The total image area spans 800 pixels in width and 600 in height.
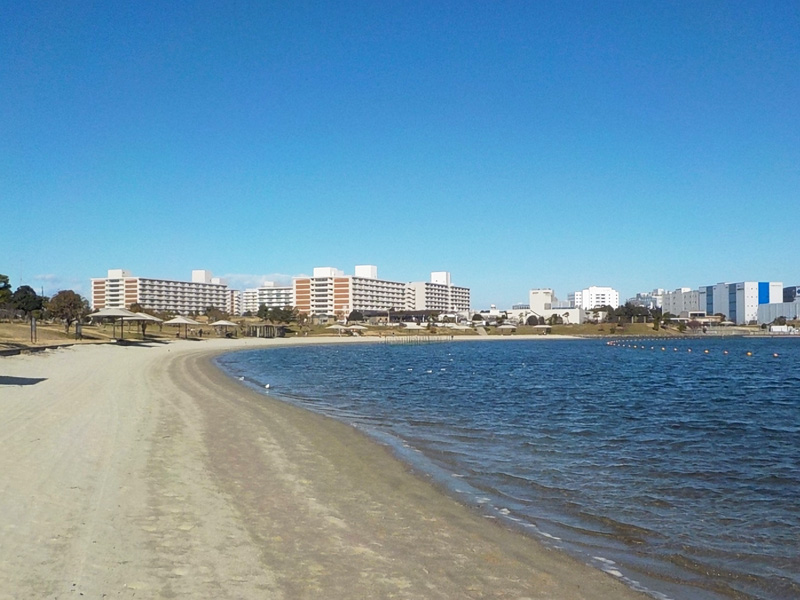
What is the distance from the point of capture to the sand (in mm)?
5266

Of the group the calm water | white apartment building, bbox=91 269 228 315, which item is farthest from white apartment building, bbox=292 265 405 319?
the calm water

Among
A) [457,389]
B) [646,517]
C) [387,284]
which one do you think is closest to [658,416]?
[457,389]

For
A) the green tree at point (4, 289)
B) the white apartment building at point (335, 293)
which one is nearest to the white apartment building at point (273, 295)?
the white apartment building at point (335, 293)

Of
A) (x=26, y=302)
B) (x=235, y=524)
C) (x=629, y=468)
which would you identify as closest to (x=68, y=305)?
(x=26, y=302)

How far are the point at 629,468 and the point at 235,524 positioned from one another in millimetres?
7400

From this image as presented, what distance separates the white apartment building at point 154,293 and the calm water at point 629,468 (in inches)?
5900

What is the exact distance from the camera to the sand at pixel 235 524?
527cm

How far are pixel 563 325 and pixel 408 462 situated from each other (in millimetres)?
152765

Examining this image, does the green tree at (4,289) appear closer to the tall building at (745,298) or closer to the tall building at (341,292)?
the tall building at (341,292)

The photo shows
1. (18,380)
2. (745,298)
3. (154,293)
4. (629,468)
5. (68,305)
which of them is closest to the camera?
(629,468)

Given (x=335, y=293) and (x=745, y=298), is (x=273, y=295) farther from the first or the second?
(x=745, y=298)

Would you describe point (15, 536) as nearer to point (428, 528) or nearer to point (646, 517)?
point (428, 528)

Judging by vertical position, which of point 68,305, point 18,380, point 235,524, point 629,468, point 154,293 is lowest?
point 629,468

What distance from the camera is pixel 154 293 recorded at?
6757 inches
